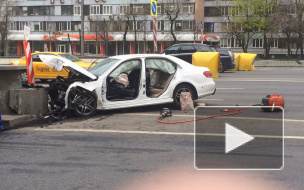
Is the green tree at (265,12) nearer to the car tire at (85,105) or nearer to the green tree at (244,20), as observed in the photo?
the green tree at (244,20)

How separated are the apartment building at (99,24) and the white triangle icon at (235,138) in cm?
5671

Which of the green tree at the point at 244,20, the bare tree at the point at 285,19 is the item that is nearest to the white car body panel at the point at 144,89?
the bare tree at the point at 285,19

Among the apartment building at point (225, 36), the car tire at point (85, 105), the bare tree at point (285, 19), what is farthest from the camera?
the apartment building at point (225, 36)

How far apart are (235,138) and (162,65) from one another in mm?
3965

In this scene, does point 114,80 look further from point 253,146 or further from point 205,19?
point 205,19

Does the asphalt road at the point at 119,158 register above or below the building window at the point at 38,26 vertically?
below

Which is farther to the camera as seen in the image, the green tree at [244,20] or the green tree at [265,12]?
the green tree at [244,20]

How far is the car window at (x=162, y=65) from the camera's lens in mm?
10300

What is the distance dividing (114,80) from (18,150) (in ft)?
12.4

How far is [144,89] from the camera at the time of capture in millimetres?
9812

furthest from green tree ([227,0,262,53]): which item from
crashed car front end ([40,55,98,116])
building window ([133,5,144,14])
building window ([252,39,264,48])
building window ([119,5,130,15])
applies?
crashed car front end ([40,55,98,116])

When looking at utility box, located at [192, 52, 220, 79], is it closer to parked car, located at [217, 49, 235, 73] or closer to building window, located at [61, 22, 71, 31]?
parked car, located at [217, 49, 235, 73]

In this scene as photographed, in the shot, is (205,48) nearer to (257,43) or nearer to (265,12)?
(265,12)
